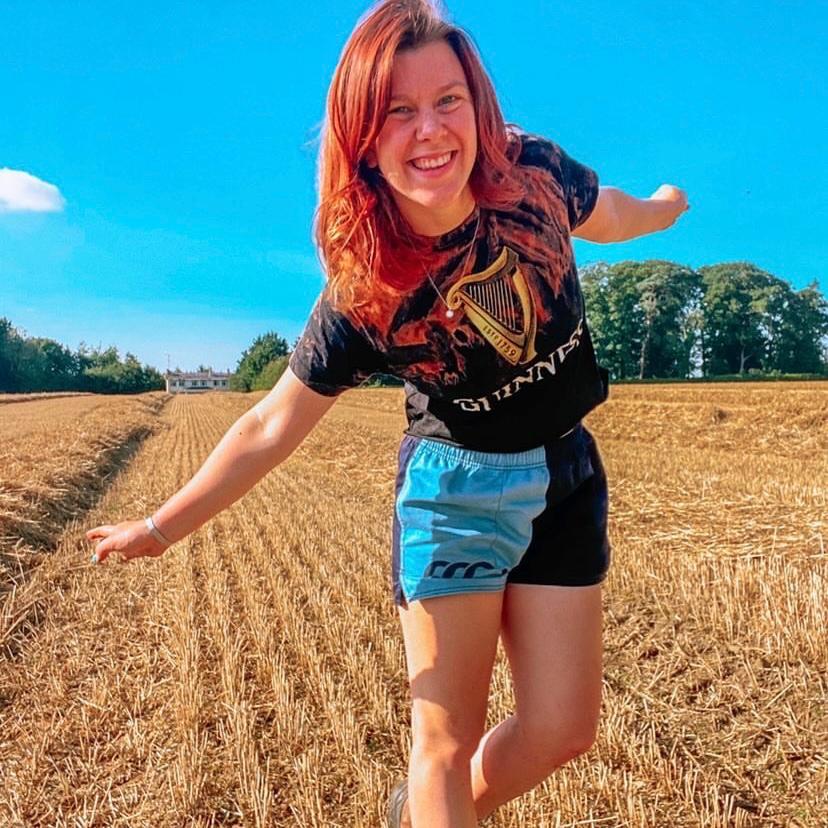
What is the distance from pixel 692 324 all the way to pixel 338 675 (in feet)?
177

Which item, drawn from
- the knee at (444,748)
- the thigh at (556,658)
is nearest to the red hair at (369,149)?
the thigh at (556,658)

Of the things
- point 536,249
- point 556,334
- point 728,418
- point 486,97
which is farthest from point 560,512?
point 728,418

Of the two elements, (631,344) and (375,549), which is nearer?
(375,549)

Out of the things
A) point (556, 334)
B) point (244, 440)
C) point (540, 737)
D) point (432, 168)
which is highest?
point (432, 168)

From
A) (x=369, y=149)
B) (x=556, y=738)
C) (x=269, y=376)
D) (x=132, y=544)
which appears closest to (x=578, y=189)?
(x=369, y=149)

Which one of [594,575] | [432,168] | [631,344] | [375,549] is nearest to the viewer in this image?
[432,168]

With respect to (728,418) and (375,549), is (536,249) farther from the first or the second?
(728,418)

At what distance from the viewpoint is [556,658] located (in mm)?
1925

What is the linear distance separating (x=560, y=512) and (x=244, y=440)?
851mm

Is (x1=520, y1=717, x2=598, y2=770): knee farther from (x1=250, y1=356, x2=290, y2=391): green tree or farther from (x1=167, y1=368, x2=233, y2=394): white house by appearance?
(x1=167, y1=368, x2=233, y2=394): white house

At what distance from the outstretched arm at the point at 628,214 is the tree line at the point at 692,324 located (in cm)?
4857

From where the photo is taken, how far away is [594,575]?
202cm

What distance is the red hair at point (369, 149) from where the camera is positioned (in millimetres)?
1681

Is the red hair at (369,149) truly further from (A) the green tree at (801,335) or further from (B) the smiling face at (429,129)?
(A) the green tree at (801,335)
